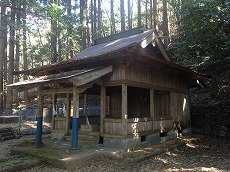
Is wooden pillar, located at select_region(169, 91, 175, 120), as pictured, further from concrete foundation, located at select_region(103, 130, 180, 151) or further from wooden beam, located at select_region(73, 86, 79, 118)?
wooden beam, located at select_region(73, 86, 79, 118)

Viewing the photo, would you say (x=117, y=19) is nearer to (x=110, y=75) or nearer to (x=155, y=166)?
(x=110, y=75)

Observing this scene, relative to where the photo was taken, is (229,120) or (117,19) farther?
(117,19)

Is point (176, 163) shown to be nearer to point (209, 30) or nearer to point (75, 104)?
point (75, 104)

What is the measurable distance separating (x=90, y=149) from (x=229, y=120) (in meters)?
10.2

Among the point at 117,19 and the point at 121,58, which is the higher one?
the point at 117,19

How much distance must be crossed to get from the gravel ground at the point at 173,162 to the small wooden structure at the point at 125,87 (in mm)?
1127

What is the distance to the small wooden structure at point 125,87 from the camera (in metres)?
7.87

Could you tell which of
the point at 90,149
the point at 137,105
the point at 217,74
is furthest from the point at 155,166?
the point at 217,74

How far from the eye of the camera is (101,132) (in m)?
8.93

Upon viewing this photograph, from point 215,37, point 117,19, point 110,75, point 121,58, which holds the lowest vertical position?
point 110,75

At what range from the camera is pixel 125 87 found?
339 inches

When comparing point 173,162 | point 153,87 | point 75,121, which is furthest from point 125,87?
point 173,162

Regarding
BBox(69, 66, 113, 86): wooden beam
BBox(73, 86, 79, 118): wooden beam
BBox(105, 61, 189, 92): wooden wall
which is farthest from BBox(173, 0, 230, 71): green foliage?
BBox(73, 86, 79, 118): wooden beam

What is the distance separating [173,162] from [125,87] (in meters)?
3.28
